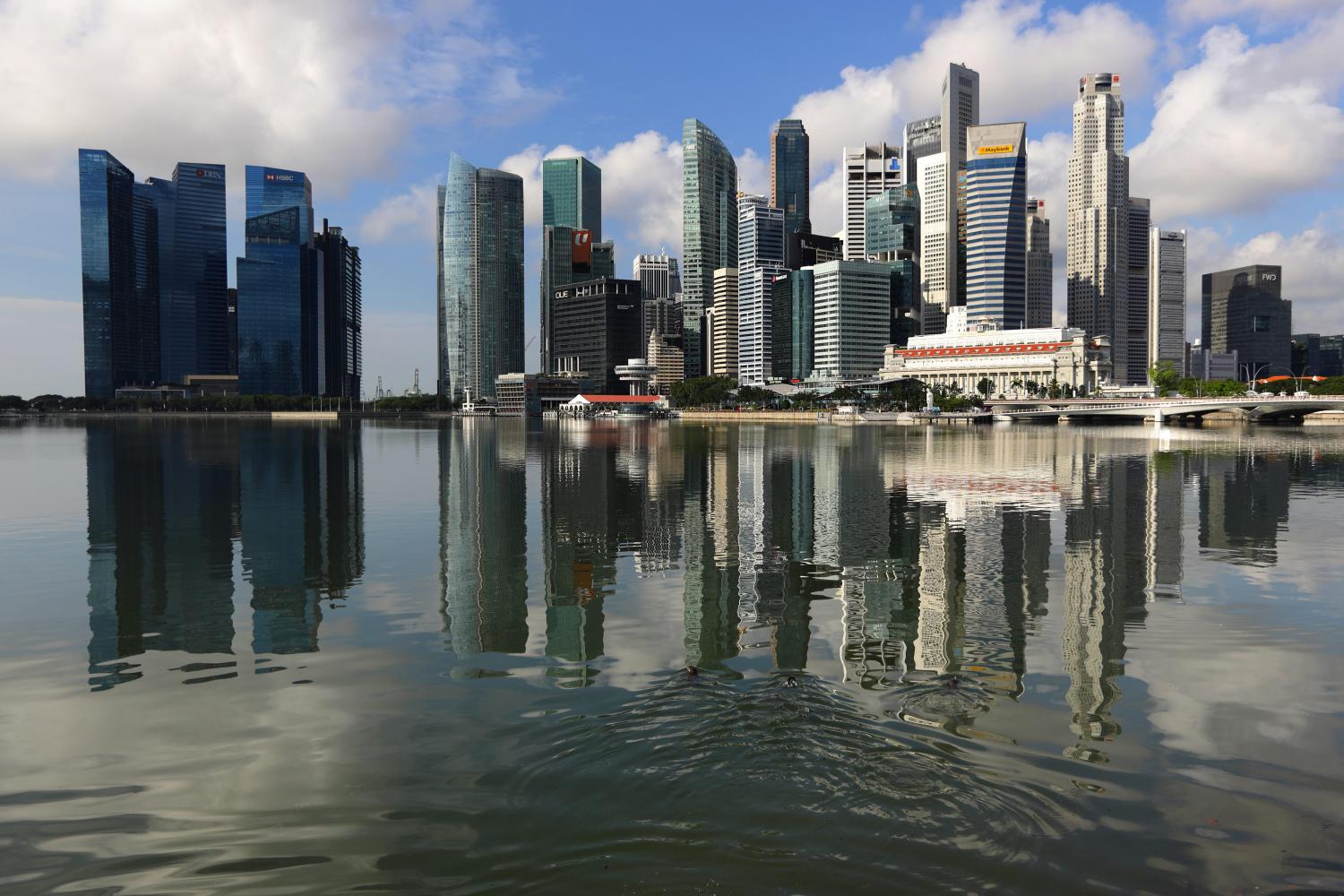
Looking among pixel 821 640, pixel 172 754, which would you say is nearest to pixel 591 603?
pixel 821 640

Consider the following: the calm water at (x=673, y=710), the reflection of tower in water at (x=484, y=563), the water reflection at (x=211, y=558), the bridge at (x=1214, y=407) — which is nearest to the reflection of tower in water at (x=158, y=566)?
the water reflection at (x=211, y=558)

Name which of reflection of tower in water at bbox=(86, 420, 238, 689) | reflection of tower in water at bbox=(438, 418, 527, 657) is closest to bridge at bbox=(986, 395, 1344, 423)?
reflection of tower in water at bbox=(438, 418, 527, 657)

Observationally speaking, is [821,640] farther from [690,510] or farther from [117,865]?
[690,510]

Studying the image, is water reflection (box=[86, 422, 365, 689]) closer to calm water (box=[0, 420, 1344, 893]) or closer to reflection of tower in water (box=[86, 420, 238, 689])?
reflection of tower in water (box=[86, 420, 238, 689])

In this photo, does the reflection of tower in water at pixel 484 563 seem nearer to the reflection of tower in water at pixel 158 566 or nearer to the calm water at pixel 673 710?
the calm water at pixel 673 710

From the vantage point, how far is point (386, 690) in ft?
47.9

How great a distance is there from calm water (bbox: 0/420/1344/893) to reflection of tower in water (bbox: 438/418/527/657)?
0.20m

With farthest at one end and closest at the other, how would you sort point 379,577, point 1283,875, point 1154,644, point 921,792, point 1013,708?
1. point 379,577
2. point 1154,644
3. point 1013,708
4. point 921,792
5. point 1283,875

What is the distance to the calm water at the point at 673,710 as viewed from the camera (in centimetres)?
915

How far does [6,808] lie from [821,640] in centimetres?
1332

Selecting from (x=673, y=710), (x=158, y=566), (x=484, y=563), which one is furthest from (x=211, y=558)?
(x=673, y=710)

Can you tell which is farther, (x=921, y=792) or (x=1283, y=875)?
(x=921, y=792)

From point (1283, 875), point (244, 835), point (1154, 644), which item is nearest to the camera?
point (1283, 875)

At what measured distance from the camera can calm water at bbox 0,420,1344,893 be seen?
360 inches
